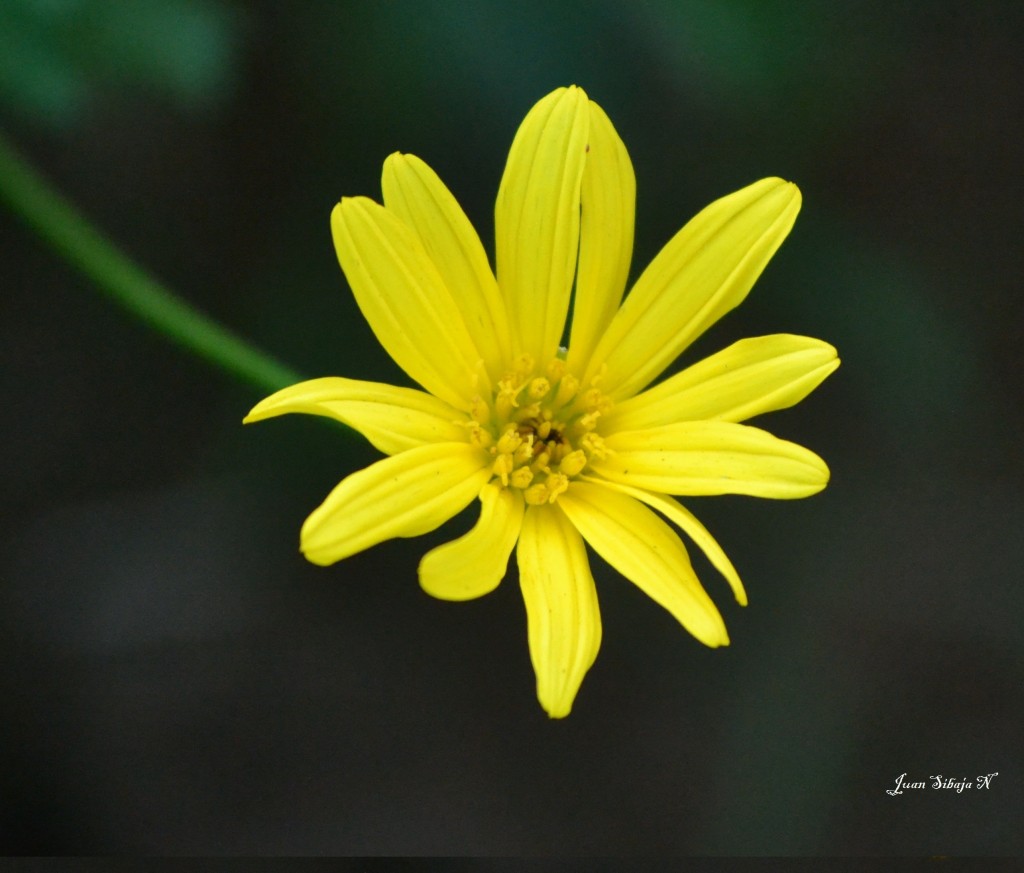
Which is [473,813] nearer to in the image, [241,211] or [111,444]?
[111,444]

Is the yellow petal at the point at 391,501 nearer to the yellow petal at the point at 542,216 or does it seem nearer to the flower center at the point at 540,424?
the flower center at the point at 540,424

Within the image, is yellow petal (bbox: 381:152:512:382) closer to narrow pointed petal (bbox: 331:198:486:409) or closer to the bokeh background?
narrow pointed petal (bbox: 331:198:486:409)

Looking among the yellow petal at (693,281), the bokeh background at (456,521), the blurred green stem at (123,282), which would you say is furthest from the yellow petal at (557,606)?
the bokeh background at (456,521)

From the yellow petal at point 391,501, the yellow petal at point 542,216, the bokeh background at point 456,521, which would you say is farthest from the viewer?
the bokeh background at point 456,521

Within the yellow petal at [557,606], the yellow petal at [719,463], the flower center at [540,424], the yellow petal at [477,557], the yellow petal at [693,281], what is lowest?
the yellow petal at [557,606]

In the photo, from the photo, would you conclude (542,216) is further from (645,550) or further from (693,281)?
(645,550)

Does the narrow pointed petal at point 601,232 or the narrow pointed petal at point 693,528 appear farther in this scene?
the narrow pointed petal at point 601,232
